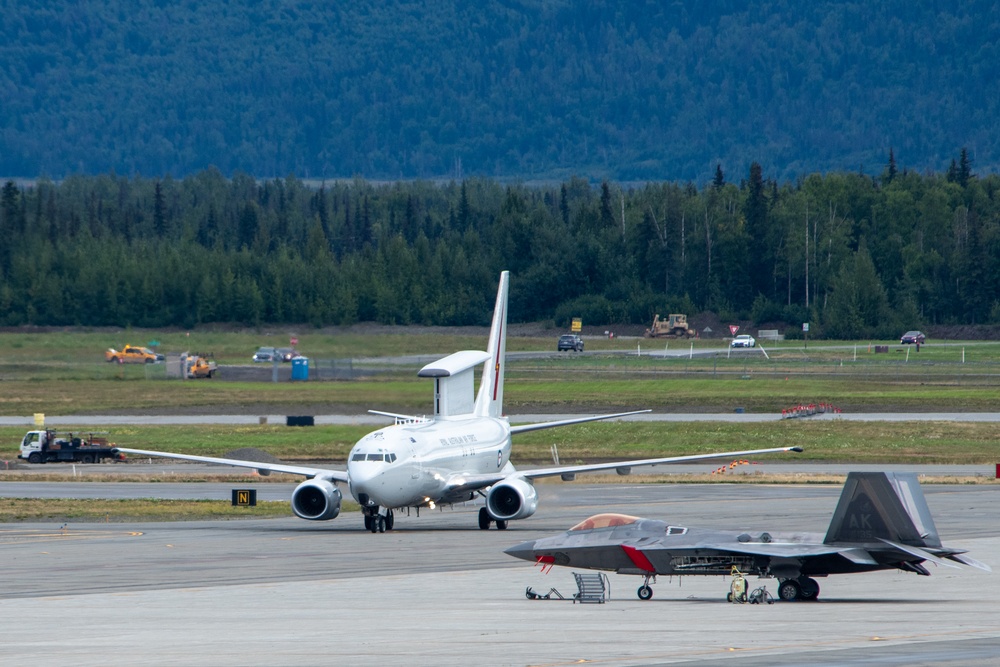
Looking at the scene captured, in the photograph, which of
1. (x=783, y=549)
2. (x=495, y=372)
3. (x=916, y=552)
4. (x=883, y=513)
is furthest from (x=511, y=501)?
(x=916, y=552)

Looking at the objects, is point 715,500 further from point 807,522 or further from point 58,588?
point 58,588

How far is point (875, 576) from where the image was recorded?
35.7 meters

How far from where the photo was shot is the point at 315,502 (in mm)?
47250

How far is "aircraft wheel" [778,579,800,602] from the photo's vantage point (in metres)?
30.8

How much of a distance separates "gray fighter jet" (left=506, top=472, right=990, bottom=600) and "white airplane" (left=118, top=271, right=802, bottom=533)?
1329 cm

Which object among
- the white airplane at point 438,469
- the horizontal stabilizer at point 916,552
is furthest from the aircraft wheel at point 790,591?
the white airplane at point 438,469

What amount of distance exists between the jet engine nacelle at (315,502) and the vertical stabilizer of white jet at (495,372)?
358 inches

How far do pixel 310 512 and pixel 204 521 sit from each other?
6390 mm

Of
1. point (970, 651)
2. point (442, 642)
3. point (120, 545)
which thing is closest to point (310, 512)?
point (120, 545)

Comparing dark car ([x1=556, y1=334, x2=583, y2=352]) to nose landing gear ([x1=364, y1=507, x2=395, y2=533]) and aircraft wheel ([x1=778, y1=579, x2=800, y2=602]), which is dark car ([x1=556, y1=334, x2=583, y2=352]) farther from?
aircraft wheel ([x1=778, y1=579, x2=800, y2=602])

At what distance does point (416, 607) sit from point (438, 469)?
15.9m

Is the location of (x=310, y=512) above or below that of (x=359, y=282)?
below

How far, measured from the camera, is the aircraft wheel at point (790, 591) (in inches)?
1214

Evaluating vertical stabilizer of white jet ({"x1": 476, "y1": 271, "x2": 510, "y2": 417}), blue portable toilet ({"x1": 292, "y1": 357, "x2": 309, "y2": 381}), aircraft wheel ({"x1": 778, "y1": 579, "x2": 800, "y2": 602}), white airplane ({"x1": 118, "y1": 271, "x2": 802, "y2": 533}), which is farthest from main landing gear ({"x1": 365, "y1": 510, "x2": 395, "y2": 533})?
blue portable toilet ({"x1": 292, "y1": 357, "x2": 309, "y2": 381})
